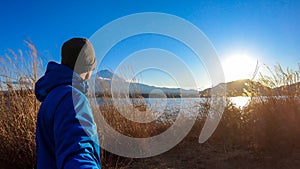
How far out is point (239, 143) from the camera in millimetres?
4367

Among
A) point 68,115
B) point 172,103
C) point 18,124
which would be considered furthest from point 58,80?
point 172,103

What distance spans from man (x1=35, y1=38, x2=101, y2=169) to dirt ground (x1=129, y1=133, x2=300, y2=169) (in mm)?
2700

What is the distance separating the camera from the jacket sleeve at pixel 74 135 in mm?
833

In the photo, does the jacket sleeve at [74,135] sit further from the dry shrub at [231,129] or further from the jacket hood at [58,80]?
the dry shrub at [231,129]

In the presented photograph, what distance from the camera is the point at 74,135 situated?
A: 0.87 meters

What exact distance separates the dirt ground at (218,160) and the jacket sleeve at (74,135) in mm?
2815

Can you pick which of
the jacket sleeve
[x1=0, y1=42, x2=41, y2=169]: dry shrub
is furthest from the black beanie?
[x1=0, y1=42, x2=41, y2=169]: dry shrub

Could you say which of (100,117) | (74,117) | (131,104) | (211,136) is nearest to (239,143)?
(211,136)

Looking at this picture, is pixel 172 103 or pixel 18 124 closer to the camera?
pixel 18 124

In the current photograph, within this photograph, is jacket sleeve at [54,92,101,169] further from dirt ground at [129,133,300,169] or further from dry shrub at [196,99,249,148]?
dry shrub at [196,99,249,148]

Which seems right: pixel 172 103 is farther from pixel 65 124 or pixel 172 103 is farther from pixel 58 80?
pixel 65 124

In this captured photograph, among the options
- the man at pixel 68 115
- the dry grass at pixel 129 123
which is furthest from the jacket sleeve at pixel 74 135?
the dry grass at pixel 129 123

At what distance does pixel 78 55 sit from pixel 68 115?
0.32 meters

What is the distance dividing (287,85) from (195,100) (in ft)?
7.25
